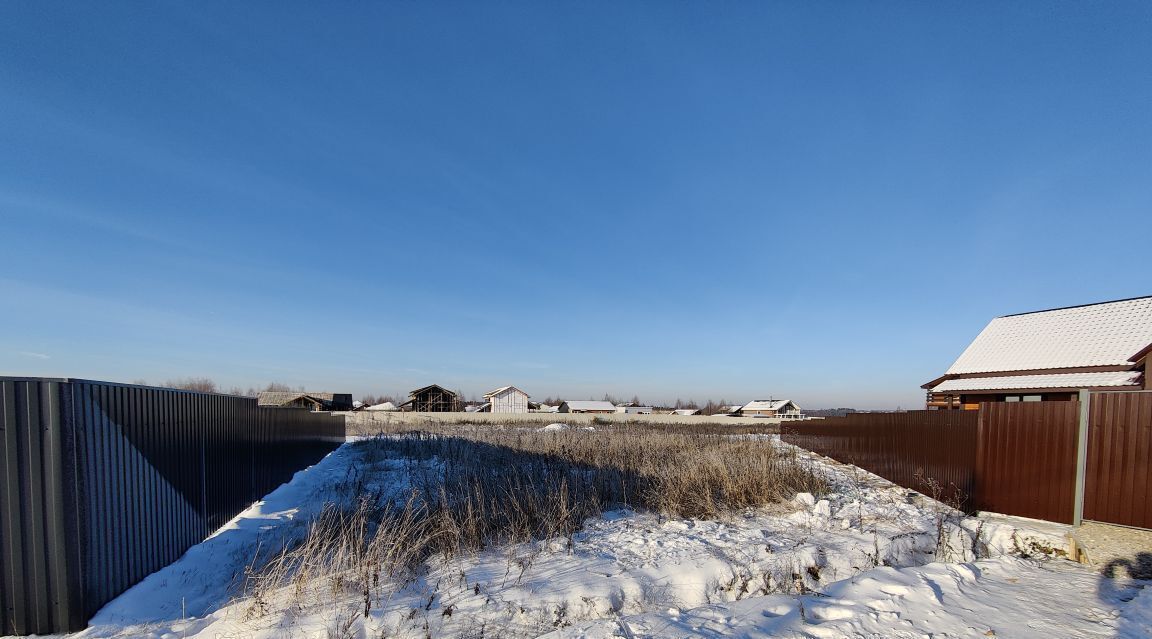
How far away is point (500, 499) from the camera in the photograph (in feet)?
24.5

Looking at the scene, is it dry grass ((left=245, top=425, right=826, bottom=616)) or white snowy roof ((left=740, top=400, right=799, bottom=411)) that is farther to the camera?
white snowy roof ((left=740, top=400, right=799, bottom=411))

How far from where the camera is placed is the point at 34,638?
157 inches

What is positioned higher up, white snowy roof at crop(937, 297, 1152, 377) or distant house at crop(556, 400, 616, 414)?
white snowy roof at crop(937, 297, 1152, 377)

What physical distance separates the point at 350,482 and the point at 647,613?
26.0 ft

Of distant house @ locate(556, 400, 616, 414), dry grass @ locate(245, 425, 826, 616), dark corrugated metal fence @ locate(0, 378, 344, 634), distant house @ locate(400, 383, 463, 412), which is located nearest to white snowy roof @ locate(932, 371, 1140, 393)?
dry grass @ locate(245, 425, 826, 616)

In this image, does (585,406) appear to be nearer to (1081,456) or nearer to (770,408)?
(770,408)

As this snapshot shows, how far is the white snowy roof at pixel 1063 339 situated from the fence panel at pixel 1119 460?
12596mm

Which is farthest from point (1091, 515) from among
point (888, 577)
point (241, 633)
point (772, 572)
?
point (241, 633)

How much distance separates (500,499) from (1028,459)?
7855mm

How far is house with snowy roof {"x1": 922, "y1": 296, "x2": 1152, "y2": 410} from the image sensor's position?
51.2 ft

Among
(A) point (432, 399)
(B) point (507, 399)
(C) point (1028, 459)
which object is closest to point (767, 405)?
(B) point (507, 399)

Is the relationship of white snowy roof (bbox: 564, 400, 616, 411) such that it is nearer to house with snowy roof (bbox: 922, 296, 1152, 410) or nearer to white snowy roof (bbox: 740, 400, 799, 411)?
white snowy roof (bbox: 740, 400, 799, 411)

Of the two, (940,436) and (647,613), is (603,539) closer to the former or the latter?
(647,613)

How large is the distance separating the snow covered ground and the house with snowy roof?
1178 centimetres
